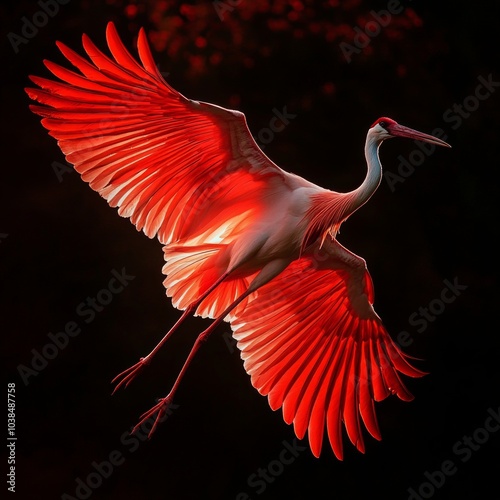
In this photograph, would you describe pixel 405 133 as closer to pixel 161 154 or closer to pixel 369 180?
pixel 369 180

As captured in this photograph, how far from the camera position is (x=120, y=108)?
389 cm

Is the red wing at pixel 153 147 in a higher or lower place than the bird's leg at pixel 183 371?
higher

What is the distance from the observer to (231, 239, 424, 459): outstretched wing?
4.64 meters

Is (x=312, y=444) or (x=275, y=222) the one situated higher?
(x=275, y=222)

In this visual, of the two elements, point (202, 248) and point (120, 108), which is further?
point (202, 248)

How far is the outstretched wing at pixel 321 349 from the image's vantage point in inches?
183

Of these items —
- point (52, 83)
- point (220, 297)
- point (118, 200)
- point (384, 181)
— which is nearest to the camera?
point (52, 83)

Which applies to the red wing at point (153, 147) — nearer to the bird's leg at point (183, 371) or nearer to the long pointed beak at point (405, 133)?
the bird's leg at point (183, 371)

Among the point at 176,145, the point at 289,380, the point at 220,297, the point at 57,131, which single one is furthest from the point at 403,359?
the point at 57,131

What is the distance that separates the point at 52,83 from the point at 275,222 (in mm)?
982

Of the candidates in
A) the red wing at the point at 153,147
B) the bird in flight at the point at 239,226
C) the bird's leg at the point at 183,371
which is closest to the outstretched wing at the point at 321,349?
the bird in flight at the point at 239,226

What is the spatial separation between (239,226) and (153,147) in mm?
482

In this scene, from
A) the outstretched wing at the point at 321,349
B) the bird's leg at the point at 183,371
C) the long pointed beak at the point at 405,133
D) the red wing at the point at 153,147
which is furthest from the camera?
the outstretched wing at the point at 321,349

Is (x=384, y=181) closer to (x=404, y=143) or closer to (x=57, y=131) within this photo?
(x=404, y=143)
